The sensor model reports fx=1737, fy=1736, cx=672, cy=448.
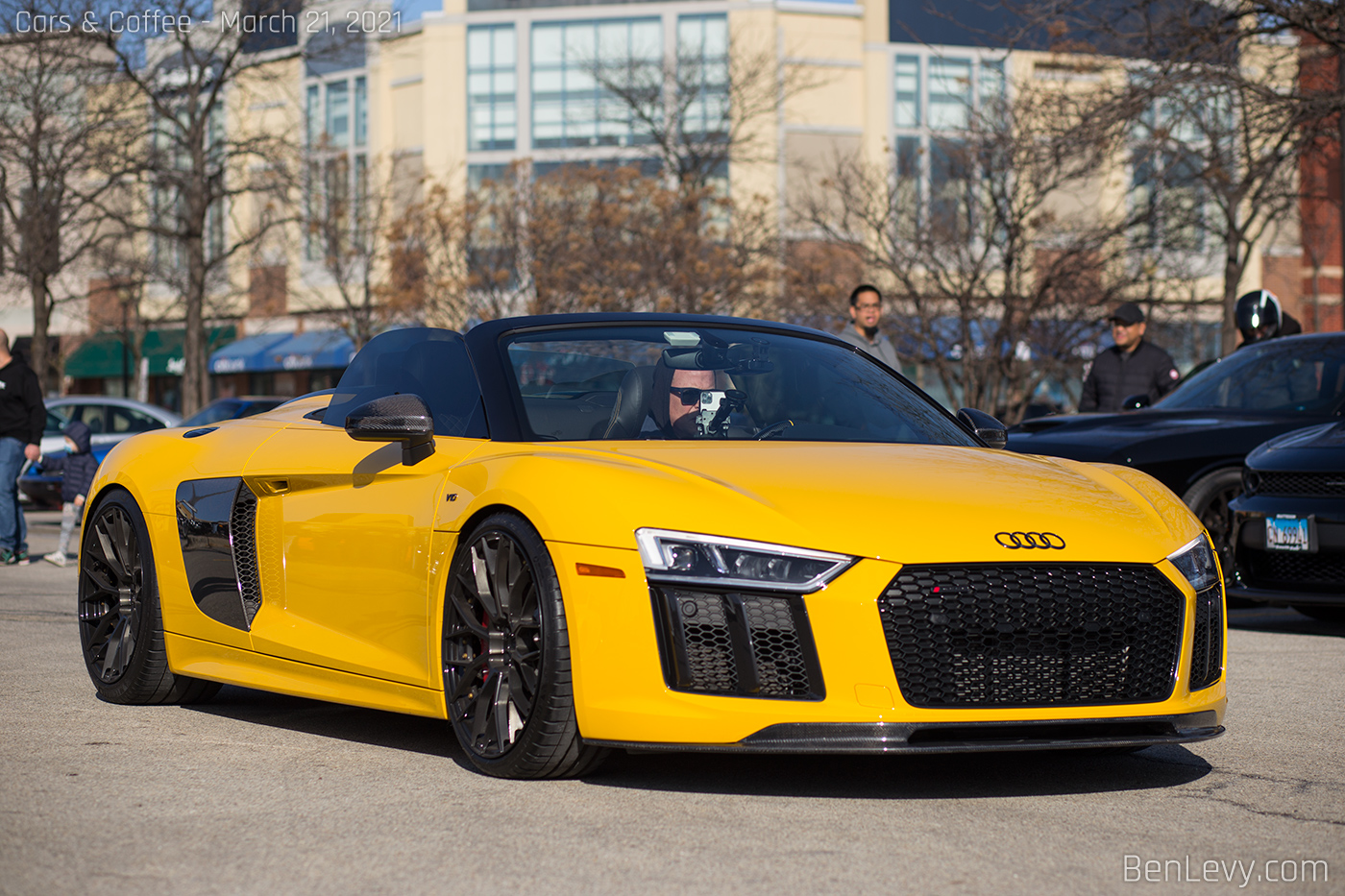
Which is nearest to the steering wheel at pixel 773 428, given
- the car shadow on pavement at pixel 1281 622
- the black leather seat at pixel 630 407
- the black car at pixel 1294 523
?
the black leather seat at pixel 630 407

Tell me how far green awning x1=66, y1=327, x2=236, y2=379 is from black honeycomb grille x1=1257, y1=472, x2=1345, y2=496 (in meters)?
42.2

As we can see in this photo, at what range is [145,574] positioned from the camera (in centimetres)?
650

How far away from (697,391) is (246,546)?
5.51 feet

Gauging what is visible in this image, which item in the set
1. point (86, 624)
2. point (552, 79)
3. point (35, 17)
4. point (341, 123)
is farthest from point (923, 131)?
point (86, 624)

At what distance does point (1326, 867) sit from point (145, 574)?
4.34m

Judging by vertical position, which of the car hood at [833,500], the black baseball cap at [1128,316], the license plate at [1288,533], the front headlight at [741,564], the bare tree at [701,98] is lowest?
the license plate at [1288,533]

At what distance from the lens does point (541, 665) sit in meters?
4.65

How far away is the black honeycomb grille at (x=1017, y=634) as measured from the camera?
14.4 feet

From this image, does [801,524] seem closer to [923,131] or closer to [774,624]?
[774,624]

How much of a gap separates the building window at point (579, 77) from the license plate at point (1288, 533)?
33874 mm

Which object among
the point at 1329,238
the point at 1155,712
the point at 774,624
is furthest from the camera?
the point at 1329,238

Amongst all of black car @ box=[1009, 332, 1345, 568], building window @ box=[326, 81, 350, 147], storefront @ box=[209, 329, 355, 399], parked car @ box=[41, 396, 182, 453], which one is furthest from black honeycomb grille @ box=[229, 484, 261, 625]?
building window @ box=[326, 81, 350, 147]

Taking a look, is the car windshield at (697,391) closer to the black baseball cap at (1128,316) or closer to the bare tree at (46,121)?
the black baseball cap at (1128,316)

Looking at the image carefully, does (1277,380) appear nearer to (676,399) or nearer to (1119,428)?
(1119,428)
